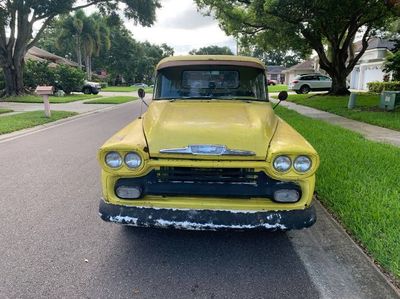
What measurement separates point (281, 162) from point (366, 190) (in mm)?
2286

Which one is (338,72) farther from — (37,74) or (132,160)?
(132,160)

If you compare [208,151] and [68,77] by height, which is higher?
[68,77]

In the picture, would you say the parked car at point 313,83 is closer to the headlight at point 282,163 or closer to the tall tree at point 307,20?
the tall tree at point 307,20

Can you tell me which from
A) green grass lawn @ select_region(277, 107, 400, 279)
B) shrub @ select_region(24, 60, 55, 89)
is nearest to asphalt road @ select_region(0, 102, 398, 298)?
green grass lawn @ select_region(277, 107, 400, 279)

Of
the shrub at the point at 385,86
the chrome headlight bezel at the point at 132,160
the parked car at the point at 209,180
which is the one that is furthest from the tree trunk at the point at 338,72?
the chrome headlight bezel at the point at 132,160

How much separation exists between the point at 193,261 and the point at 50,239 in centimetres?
151

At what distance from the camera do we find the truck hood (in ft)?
10.7

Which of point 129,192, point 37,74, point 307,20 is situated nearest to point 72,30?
point 37,74

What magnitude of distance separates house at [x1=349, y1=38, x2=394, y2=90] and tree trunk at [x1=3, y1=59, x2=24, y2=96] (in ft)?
101

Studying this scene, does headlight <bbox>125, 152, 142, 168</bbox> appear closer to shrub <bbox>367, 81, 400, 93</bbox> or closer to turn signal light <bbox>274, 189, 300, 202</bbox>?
turn signal light <bbox>274, 189, 300, 202</bbox>

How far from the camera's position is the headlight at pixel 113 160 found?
10.8 feet

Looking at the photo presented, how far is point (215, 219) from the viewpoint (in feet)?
10.1

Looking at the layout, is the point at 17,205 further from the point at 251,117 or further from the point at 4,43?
the point at 4,43

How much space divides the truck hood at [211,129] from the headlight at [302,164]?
0.92 ft
